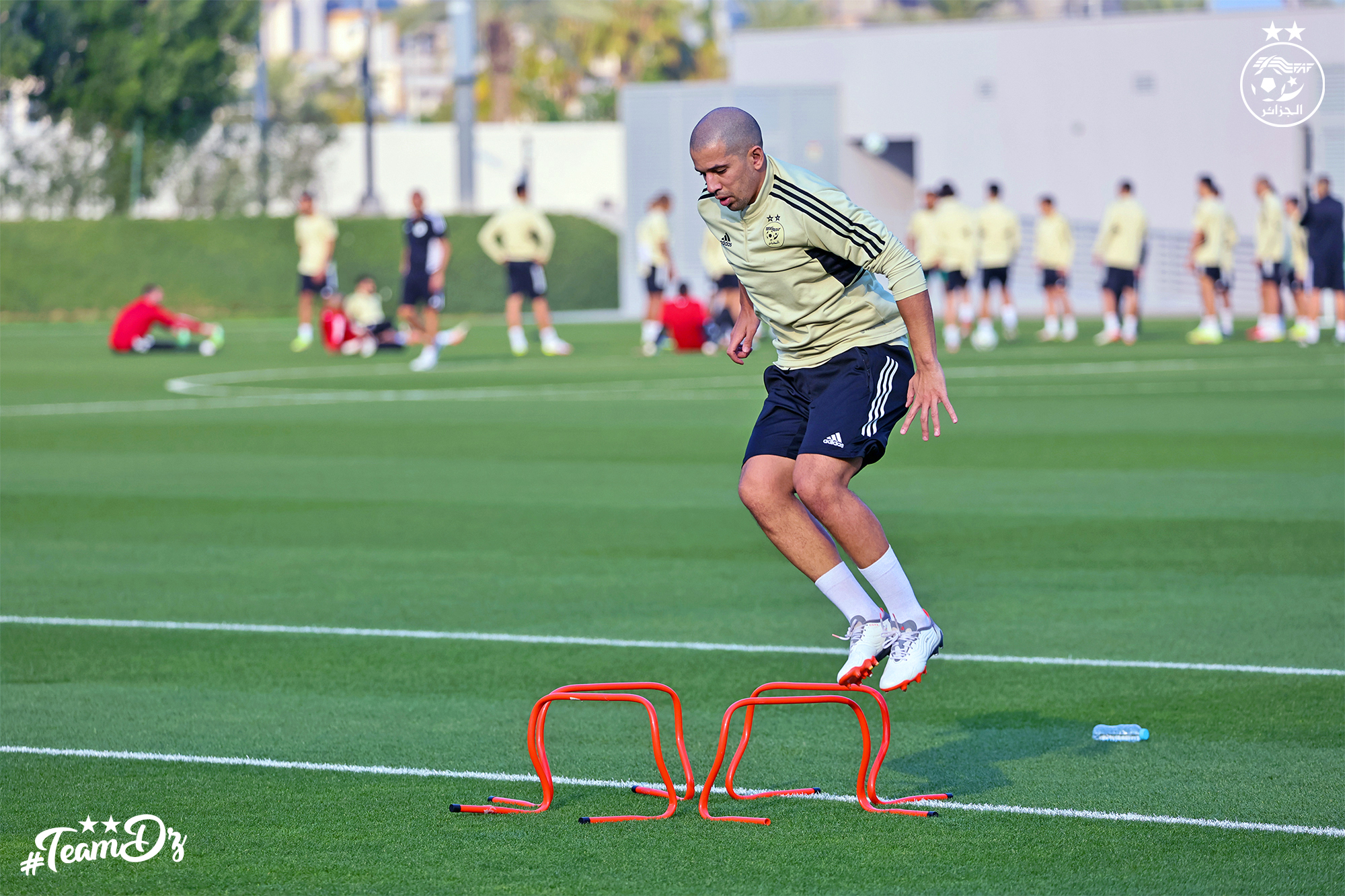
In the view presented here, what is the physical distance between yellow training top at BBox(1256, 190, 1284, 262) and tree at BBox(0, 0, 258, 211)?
2970 cm

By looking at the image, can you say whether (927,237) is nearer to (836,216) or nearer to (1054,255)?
(1054,255)

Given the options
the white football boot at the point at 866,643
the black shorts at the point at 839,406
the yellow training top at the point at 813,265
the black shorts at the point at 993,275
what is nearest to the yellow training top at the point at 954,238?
the black shorts at the point at 993,275

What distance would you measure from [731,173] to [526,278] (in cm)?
2203

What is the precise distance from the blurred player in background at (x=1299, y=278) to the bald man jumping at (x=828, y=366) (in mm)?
23765

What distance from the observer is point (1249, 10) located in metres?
42.4

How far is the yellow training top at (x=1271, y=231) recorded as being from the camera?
2973cm

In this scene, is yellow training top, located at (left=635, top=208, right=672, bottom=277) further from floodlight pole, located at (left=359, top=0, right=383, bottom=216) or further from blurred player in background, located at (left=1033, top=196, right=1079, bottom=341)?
floodlight pole, located at (left=359, top=0, right=383, bottom=216)

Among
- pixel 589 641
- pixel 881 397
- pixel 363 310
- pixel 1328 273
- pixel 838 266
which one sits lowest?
pixel 589 641

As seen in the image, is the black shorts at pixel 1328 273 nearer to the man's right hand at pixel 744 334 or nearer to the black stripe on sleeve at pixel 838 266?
the man's right hand at pixel 744 334

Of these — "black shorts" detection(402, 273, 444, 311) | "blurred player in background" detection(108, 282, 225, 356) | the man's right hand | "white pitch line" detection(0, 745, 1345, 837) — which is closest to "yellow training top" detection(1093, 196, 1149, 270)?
"black shorts" detection(402, 273, 444, 311)

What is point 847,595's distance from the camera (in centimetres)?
625

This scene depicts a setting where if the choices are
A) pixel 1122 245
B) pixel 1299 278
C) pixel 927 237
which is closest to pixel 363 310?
pixel 927 237

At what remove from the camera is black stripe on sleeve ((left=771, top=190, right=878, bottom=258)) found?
6.11 meters

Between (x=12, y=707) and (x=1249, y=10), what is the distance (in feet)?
131
